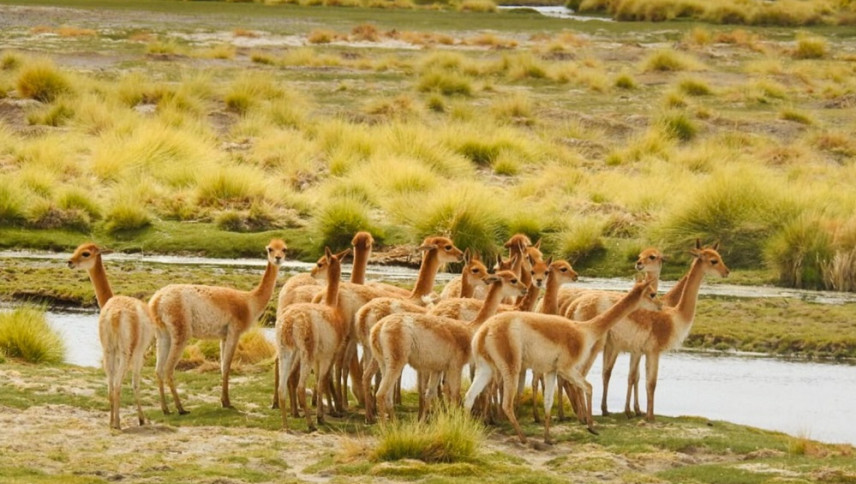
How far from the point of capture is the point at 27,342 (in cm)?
1450

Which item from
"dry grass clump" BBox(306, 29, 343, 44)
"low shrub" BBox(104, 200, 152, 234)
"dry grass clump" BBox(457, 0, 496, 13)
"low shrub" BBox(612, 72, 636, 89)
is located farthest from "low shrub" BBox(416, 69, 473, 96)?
"dry grass clump" BBox(457, 0, 496, 13)

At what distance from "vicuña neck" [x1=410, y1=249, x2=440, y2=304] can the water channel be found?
1961 millimetres

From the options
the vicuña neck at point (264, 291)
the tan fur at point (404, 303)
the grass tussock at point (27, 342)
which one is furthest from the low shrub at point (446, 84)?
the vicuña neck at point (264, 291)

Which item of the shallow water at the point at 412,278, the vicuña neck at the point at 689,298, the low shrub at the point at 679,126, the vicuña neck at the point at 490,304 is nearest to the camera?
the vicuña neck at the point at 490,304

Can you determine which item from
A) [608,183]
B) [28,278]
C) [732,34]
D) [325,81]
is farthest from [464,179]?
[732,34]

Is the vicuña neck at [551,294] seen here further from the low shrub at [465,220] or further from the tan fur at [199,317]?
the low shrub at [465,220]

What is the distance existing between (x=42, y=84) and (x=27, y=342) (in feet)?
64.4

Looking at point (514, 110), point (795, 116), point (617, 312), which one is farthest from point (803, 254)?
point (514, 110)

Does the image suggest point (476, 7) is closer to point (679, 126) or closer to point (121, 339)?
point (679, 126)

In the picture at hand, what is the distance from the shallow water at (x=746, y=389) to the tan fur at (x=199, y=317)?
2.85 m

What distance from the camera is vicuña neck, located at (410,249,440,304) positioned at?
13070mm

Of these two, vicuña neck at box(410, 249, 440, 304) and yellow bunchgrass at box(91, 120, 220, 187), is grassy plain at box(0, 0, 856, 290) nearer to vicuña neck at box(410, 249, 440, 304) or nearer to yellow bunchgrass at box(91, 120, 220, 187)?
yellow bunchgrass at box(91, 120, 220, 187)

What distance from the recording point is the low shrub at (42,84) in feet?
109

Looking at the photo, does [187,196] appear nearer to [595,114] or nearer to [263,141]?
[263,141]
